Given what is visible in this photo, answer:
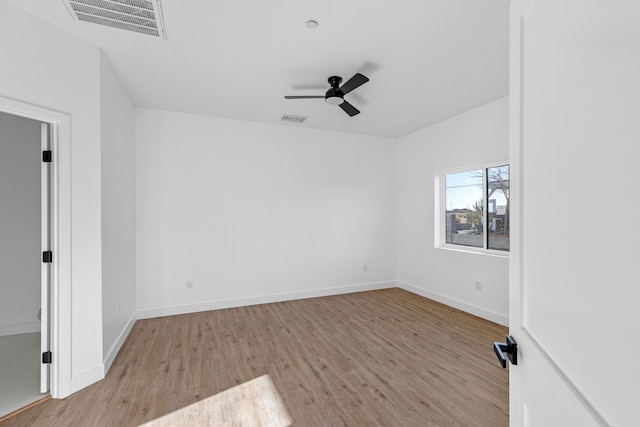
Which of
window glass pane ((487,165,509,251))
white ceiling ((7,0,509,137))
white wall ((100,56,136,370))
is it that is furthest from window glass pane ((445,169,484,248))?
white wall ((100,56,136,370))

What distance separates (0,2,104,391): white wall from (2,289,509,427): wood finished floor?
372 millimetres

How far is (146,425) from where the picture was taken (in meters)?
1.96

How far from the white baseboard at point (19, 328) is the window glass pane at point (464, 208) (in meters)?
5.43

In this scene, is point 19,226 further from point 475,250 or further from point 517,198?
point 475,250

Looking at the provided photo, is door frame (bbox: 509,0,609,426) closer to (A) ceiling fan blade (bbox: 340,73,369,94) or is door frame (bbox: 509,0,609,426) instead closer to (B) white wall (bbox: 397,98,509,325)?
(A) ceiling fan blade (bbox: 340,73,369,94)

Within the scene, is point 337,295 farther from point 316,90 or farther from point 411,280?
point 316,90

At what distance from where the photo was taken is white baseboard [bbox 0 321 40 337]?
10.9 ft

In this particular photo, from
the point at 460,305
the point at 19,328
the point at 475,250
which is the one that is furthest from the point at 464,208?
the point at 19,328

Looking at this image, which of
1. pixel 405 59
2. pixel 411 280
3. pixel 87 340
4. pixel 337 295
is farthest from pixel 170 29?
pixel 411 280

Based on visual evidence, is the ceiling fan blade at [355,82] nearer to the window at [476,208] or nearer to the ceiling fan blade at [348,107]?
the ceiling fan blade at [348,107]

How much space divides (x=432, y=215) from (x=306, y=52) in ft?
10.3

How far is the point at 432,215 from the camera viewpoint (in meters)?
4.71

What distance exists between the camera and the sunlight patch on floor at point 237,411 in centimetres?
198

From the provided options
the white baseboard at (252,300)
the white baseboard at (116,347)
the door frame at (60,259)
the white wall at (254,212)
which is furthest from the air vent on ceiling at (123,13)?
the white baseboard at (252,300)
